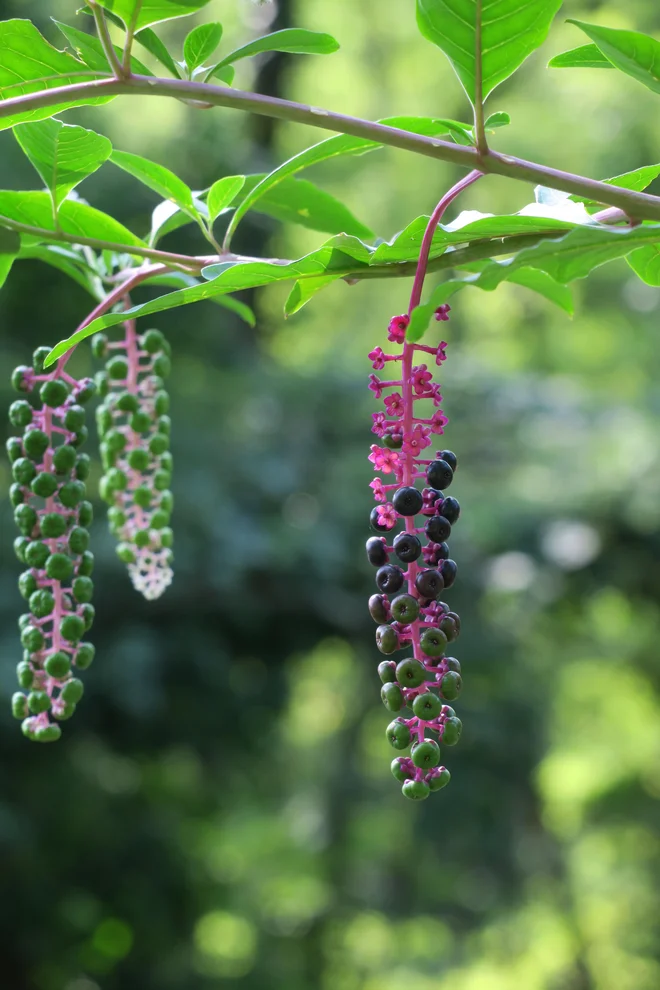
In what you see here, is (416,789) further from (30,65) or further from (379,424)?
(30,65)

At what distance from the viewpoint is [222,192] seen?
0.81 m

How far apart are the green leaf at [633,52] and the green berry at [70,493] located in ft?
1.52

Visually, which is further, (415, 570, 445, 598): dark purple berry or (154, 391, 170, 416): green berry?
(154, 391, 170, 416): green berry

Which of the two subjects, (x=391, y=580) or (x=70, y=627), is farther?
(x=70, y=627)

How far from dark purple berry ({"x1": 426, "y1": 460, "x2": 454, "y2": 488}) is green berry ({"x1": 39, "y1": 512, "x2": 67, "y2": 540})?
0.98 ft

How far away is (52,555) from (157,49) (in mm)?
362

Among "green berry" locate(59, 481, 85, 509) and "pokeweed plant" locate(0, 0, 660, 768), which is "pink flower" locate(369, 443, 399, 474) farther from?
"green berry" locate(59, 481, 85, 509)

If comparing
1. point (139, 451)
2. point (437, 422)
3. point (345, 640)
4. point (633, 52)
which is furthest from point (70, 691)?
point (345, 640)

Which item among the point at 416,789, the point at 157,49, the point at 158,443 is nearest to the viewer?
the point at 416,789

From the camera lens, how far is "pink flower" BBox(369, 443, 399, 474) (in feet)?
2.00

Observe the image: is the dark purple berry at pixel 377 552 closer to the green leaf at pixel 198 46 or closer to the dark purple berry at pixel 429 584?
the dark purple berry at pixel 429 584

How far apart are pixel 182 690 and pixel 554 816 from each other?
5185mm

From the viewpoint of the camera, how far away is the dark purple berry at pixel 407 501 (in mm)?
597

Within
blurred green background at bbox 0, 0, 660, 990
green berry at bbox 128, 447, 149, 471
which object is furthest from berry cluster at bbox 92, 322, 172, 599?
blurred green background at bbox 0, 0, 660, 990
